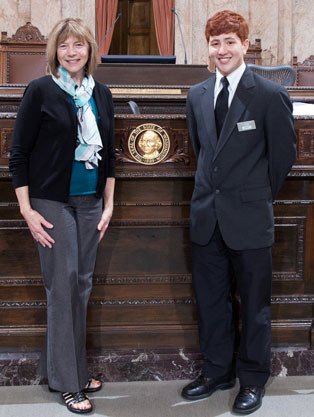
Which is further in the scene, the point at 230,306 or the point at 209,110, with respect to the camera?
the point at 230,306

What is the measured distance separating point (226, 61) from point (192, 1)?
753cm

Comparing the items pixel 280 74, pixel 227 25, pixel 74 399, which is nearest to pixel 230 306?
pixel 74 399

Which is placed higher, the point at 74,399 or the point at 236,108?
the point at 236,108

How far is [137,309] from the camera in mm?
2779

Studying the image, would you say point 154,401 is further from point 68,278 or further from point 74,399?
point 68,278

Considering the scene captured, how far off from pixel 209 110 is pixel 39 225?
834mm

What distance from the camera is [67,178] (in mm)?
2229

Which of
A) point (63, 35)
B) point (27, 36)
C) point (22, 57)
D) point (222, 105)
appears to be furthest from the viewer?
point (27, 36)

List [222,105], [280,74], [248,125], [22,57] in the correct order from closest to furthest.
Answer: [248,125] → [222,105] → [280,74] → [22,57]

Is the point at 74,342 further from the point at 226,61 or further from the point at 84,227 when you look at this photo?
the point at 226,61

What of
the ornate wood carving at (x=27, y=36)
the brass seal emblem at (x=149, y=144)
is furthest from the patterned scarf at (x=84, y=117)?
the ornate wood carving at (x=27, y=36)

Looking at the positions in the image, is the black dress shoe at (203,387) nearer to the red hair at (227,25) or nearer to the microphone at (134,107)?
the microphone at (134,107)

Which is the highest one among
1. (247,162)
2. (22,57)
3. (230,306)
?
(22,57)

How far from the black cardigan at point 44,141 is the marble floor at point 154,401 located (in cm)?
92
